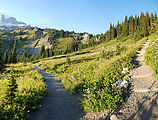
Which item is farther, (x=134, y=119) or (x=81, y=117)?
(x=81, y=117)

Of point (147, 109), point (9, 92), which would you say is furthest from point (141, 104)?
point (9, 92)

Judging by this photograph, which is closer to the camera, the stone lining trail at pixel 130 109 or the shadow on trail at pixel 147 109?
the shadow on trail at pixel 147 109

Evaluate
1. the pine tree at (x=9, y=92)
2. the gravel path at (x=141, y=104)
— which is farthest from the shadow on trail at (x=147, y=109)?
the pine tree at (x=9, y=92)

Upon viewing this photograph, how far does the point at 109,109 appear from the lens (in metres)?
4.83

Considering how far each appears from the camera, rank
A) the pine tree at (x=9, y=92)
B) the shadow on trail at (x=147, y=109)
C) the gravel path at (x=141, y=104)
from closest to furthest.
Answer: the shadow on trail at (x=147, y=109) < the gravel path at (x=141, y=104) < the pine tree at (x=9, y=92)

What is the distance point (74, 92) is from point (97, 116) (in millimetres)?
4227

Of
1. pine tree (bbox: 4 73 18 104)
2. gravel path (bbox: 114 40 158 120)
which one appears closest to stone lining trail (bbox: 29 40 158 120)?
gravel path (bbox: 114 40 158 120)

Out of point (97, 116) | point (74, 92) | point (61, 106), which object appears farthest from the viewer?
point (74, 92)

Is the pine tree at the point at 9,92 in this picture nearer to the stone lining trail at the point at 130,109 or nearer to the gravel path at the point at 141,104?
the stone lining trail at the point at 130,109

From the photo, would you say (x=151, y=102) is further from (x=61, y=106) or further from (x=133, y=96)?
(x=61, y=106)

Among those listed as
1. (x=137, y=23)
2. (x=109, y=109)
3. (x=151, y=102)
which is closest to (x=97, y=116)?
(x=109, y=109)

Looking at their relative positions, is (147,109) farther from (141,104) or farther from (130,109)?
(130,109)

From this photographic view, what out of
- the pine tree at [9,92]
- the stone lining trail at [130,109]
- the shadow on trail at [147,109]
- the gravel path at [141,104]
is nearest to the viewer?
the shadow on trail at [147,109]

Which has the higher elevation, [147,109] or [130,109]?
[147,109]
